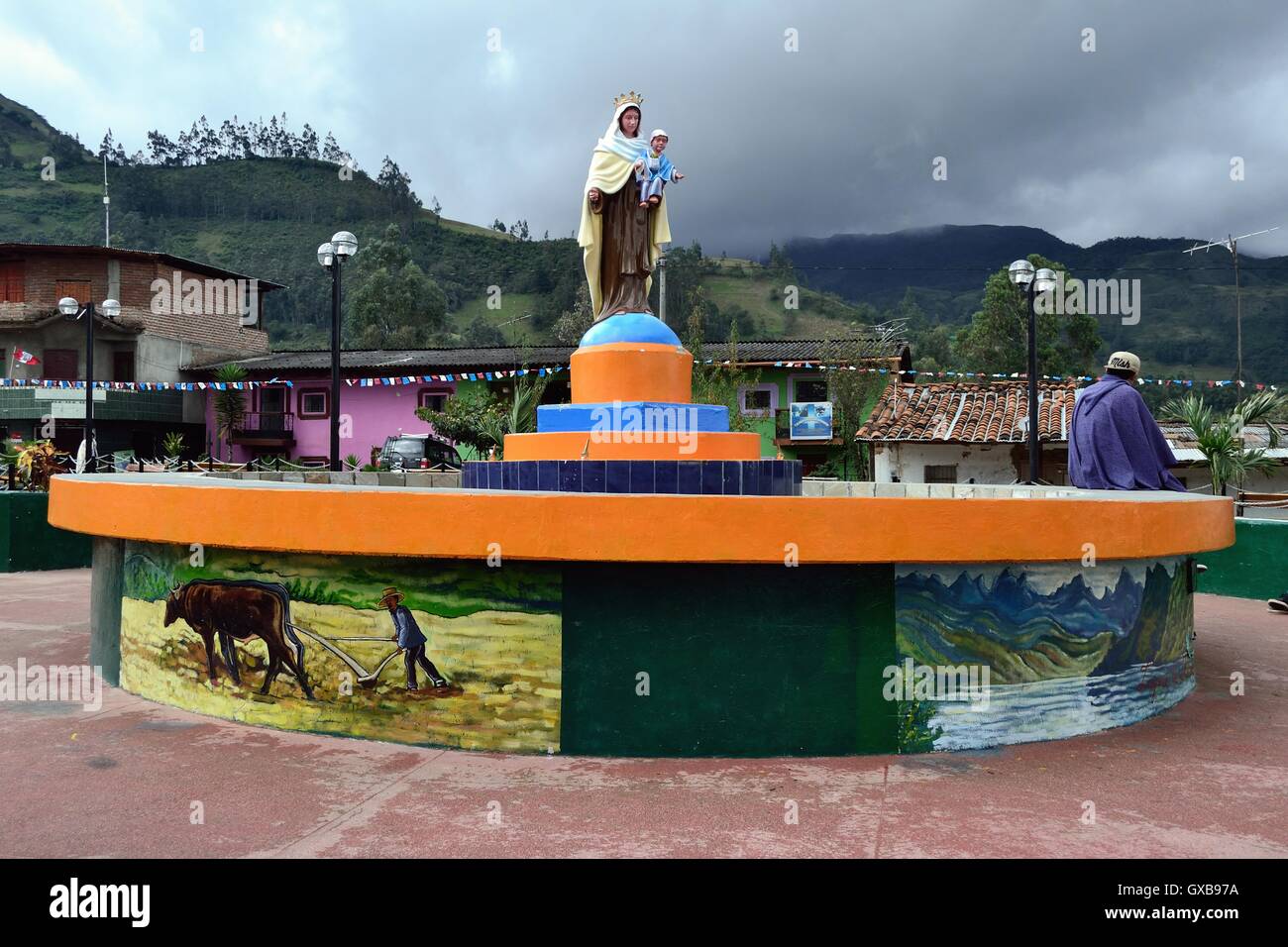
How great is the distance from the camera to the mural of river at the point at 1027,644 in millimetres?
5074

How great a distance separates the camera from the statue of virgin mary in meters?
8.20

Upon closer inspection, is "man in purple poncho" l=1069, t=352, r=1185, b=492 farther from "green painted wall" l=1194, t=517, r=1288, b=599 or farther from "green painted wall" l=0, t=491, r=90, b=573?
"green painted wall" l=0, t=491, r=90, b=573

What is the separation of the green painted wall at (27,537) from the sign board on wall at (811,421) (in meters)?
20.2

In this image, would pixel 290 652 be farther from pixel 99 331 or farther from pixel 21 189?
pixel 21 189

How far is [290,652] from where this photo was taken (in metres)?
5.41

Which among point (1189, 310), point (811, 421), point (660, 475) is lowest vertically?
point (660, 475)

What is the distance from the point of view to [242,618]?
556 cm

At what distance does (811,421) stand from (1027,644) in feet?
79.4

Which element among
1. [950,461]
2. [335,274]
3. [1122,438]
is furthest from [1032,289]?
[950,461]

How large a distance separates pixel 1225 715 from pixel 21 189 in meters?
90.3

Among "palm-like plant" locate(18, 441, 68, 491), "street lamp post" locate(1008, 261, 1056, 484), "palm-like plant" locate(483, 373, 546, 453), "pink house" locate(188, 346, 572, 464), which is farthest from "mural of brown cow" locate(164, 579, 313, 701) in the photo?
"pink house" locate(188, 346, 572, 464)

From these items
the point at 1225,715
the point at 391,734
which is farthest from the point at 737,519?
the point at 1225,715

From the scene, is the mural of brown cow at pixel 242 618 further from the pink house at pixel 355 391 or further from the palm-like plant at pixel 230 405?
the palm-like plant at pixel 230 405

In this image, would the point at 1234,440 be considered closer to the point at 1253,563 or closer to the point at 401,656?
the point at 1253,563
